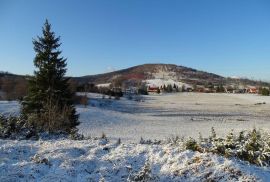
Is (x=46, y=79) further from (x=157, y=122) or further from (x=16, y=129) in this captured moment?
(x=157, y=122)

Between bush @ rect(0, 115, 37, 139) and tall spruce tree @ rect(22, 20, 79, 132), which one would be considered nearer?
→ bush @ rect(0, 115, 37, 139)

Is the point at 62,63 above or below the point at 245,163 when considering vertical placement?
above

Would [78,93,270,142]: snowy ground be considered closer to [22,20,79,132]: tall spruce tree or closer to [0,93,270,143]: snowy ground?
[0,93,270,143]: snowy ground

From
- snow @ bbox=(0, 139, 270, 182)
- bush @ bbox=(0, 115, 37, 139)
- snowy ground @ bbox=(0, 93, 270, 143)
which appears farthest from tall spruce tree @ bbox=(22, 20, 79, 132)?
snow @ bbox=(0, 139, 270, 182)

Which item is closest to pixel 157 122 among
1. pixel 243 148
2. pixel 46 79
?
pixel 46 79

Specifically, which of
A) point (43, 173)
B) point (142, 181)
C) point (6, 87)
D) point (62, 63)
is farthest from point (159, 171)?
point (6, 87)

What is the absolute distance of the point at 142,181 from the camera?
19.5 ft

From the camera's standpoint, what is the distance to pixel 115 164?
662cm

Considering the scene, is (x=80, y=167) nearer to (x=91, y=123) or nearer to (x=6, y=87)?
(x=91, y=123)

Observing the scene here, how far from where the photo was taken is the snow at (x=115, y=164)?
6.08 meters

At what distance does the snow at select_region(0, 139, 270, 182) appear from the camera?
608cm

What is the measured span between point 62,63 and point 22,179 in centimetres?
1998

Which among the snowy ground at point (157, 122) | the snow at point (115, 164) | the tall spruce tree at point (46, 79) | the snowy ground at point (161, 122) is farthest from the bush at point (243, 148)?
the tall spruce tree at point (46, 79)

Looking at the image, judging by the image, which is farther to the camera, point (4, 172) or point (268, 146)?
point (268, 146)
